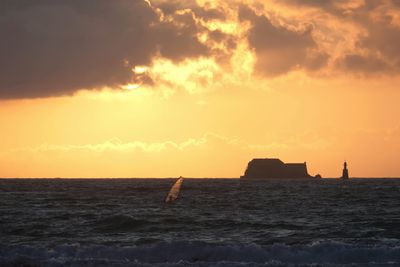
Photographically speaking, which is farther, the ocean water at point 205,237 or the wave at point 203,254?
the ocean water at point 205,237

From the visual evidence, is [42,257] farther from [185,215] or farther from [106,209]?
[106,209]

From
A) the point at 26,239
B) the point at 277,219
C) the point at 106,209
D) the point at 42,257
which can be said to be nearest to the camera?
the point at 42,257

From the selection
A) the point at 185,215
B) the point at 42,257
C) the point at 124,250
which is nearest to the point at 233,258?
the point at 124,250

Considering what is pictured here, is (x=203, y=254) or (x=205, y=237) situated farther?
(x=205, y=237)

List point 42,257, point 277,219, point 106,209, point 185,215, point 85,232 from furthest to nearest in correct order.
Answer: point 106,209, point 185,215, point 277,219, point 85,232, point 42,257

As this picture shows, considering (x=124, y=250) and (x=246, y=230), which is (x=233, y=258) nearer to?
(x=124, y=250)

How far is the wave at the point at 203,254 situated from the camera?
27422 millimetres

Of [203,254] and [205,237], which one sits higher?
[205,237]

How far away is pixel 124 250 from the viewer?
29.9 m

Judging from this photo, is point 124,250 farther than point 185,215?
No

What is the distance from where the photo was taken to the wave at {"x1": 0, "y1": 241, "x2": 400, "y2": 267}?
90.0 ft

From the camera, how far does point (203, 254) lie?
28922 millimetres

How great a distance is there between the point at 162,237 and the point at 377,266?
16.1 m

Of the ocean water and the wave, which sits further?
the ocean water
